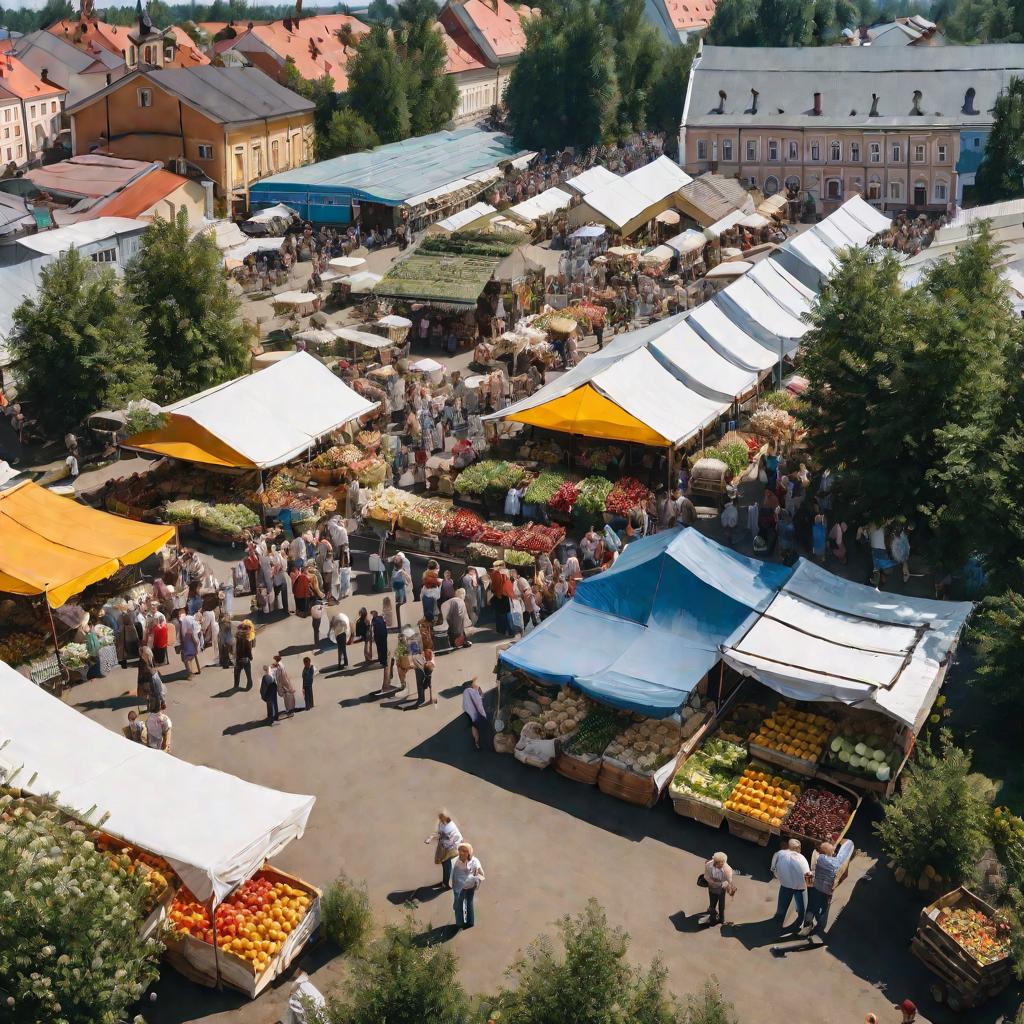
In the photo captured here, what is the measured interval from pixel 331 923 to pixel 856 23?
121 metres

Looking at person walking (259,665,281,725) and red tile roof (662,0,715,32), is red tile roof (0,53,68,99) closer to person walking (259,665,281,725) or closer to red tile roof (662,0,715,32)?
red tile roof (662,0,715,32)

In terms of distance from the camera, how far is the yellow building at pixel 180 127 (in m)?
48.4

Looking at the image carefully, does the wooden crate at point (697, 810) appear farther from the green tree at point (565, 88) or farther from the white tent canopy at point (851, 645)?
the green tree at point (565, 88)

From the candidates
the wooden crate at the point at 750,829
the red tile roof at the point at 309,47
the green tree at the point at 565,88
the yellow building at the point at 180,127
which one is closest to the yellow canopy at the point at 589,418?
the wooden crate at the point at 750,829

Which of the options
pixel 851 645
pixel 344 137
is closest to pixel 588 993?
pixel 851 645

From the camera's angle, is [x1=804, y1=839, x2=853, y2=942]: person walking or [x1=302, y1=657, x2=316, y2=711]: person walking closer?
[x1=804, y1=839, x2=853, y2=942]: person walking

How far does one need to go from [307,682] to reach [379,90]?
48.2 meters

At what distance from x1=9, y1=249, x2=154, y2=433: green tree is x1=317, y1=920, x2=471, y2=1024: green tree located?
17958 mm

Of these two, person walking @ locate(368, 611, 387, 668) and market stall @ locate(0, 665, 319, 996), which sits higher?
market stall @ locate(0, 665, 319, 996)

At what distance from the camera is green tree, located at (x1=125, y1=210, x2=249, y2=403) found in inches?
1048

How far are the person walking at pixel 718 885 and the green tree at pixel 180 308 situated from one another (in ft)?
56.6

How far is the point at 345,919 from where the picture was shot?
12.6m

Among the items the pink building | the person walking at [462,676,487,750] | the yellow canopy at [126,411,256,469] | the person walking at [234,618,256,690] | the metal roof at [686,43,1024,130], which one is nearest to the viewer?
the person walking at [462,676,487,750]

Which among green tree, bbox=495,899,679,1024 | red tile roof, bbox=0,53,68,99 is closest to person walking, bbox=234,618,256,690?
green tree, bbox=495,899,679,1024
